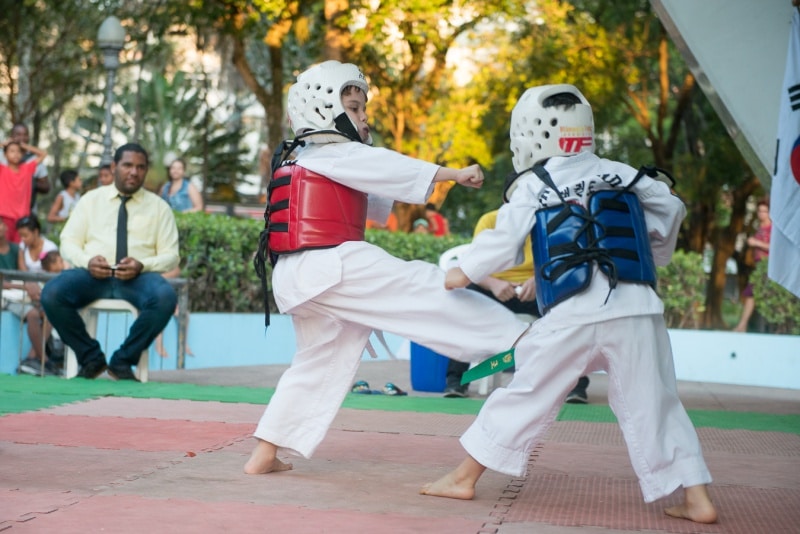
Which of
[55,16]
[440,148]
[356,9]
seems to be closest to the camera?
[356,9]

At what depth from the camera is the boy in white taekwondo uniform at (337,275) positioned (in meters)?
4.90

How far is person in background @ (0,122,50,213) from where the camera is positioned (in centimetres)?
1405

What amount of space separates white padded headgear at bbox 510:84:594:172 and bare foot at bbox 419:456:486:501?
1225 mm

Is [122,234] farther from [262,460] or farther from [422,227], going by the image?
[422,227]

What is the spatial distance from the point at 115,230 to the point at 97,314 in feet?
2.56

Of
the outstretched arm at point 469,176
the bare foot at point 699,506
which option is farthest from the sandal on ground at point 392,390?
the bare foot at point 699,506

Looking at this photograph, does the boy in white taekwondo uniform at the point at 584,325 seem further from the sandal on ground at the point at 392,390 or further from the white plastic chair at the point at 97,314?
the white plastic chair at the point at 97,314

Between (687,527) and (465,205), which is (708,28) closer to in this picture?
(687,527)

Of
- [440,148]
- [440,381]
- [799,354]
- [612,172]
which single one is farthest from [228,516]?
[440,148]

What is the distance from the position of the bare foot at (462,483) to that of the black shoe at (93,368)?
17.3 ft

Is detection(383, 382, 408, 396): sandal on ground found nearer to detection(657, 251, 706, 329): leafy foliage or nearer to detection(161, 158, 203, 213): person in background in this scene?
detection(657, 251, 706, 329): leafy foliage

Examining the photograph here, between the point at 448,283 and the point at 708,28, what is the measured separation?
3.69 metres

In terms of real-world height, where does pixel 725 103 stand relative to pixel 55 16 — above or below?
below

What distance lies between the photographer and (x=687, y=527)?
4234 mm
